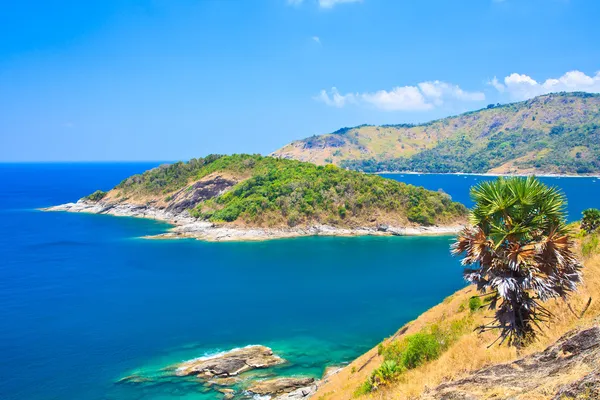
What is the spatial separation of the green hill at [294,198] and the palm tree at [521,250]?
9791 cm

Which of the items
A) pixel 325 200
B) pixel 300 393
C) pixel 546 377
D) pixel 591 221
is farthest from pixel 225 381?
pixel 325 200

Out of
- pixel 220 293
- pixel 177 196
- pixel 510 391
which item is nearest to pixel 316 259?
pixel 220 293

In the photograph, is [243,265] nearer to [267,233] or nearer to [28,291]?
[267,233]

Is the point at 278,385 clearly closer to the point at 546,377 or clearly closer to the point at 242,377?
the point at 242,377

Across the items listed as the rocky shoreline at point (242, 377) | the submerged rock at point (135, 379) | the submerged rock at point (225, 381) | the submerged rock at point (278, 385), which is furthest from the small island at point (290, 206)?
the submerged rock at point (278, 385)

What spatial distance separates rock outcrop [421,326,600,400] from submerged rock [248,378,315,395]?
23245mm

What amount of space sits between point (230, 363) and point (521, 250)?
30158mm

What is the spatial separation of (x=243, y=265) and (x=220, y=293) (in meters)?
17.7

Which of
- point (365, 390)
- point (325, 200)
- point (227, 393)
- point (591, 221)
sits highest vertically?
point (325, 200)

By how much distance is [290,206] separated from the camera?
117 meters

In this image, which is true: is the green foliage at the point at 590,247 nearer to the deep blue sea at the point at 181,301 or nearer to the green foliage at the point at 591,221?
the green foliage at the point at 591,221

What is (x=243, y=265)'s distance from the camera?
274 feet

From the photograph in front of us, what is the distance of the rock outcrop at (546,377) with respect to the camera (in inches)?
376

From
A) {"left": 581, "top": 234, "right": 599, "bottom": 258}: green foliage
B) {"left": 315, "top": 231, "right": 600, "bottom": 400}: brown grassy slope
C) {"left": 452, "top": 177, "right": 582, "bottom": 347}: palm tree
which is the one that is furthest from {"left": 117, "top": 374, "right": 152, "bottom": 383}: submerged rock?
{"left": 581, "top": 234, "right": 599, "bottom": 258}: green foliage
